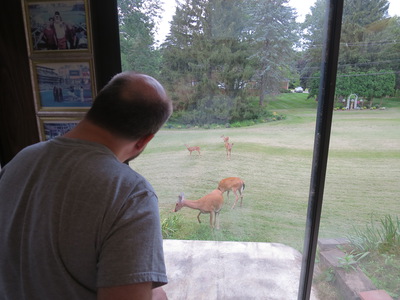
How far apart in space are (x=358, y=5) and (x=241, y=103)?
54 cm

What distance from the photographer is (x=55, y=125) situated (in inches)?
45.4

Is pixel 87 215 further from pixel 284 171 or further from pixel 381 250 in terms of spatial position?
pixel 381 250

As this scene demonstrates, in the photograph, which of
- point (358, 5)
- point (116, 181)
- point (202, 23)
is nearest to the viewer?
point (116, 181)

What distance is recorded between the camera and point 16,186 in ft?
1.97

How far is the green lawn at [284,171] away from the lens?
1.08 metres

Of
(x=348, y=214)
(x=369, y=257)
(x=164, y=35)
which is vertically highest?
(x=164, y=35)

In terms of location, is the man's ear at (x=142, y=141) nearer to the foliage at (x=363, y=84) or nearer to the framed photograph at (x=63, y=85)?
the framed photograph at (x=63, y=85)

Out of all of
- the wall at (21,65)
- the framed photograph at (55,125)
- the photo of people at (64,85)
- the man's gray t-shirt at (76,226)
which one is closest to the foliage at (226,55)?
the wall at (21,65)

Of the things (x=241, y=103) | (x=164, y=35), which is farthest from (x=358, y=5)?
(x=164, y=35)

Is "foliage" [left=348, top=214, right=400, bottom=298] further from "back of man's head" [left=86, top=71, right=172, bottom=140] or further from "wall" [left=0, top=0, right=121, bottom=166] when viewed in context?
"wall" [left=0, top=0, right=121, bottom=166]

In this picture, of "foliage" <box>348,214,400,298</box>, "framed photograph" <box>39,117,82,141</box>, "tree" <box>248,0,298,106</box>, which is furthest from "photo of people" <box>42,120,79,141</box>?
"foliage" <box>348,214,400,298</box>

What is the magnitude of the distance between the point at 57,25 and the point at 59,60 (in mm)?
135

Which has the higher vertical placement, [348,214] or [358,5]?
[358,5]

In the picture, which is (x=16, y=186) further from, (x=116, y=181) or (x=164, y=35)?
(x=164, y=35)
